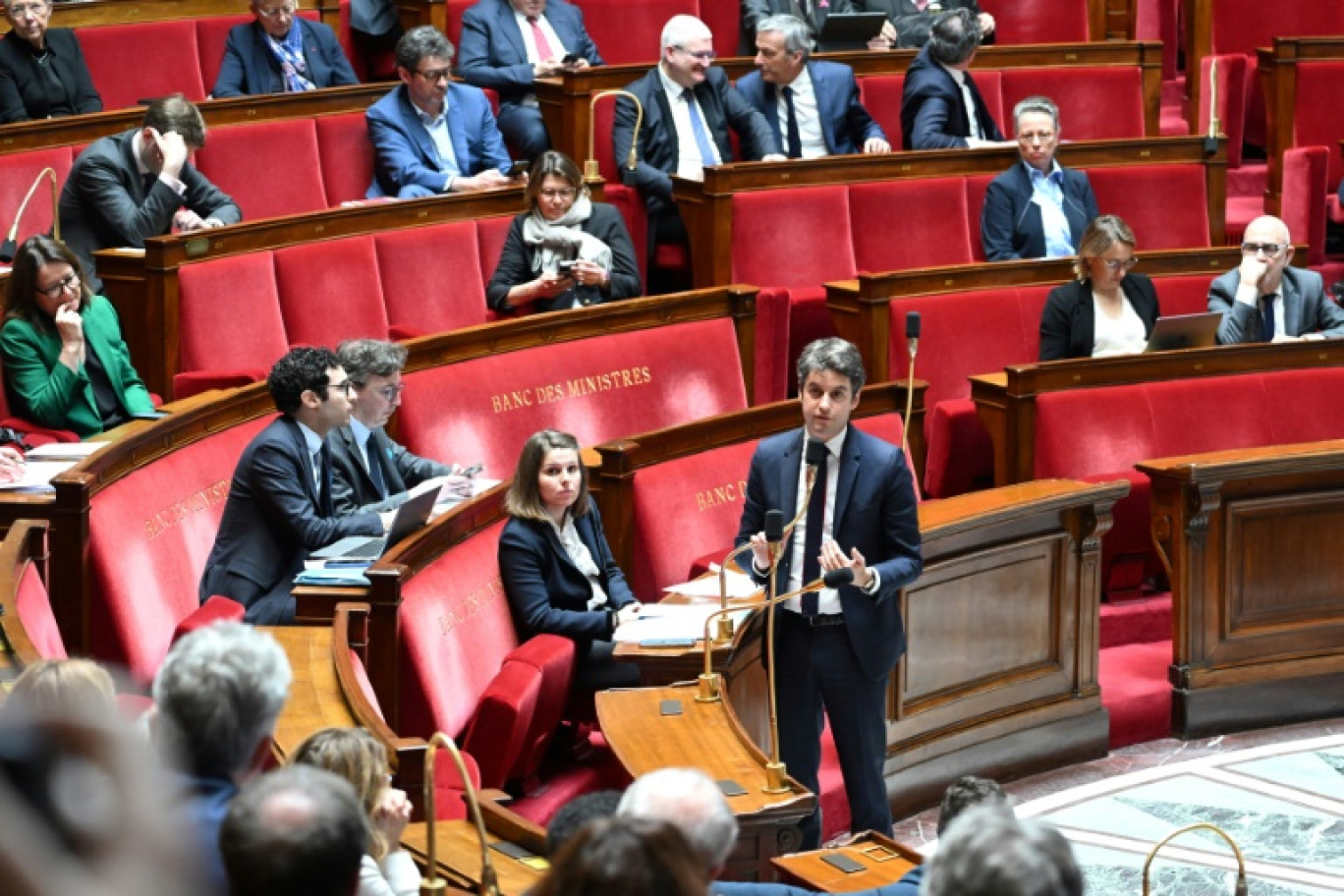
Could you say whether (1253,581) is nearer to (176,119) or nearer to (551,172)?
(551,172)

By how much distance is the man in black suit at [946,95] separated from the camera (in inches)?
149

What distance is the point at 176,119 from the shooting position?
299 centimetres

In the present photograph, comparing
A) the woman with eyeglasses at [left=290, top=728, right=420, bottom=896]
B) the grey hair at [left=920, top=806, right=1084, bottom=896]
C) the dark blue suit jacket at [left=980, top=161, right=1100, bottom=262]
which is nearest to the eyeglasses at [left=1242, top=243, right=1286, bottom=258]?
the dark blue suit jacket at [left=980, top=161, right=1100, bottom=262]

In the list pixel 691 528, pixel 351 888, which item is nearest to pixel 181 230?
pixel 691 528

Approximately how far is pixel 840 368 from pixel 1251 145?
2.53m

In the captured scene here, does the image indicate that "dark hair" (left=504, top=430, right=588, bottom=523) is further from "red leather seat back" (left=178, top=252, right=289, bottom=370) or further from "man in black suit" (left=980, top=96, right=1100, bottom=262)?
"man in black suit" (left=980, top=96, right=1100, bottom=262)

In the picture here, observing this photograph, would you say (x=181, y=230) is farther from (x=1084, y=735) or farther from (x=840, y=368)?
(x=1084, y=735)

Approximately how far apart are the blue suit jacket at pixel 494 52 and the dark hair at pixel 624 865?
2922 millimetres

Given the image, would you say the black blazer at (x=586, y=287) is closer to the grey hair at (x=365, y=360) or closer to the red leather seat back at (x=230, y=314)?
the red leather seat back at (x=230, y=314)

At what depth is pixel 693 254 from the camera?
3.56m

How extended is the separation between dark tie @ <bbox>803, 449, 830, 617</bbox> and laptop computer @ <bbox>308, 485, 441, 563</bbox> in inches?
15.8

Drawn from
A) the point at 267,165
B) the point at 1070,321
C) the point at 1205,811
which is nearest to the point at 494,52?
the point at 267,165

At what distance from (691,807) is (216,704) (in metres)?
0.28

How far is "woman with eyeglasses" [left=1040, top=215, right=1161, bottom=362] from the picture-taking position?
323 cm
